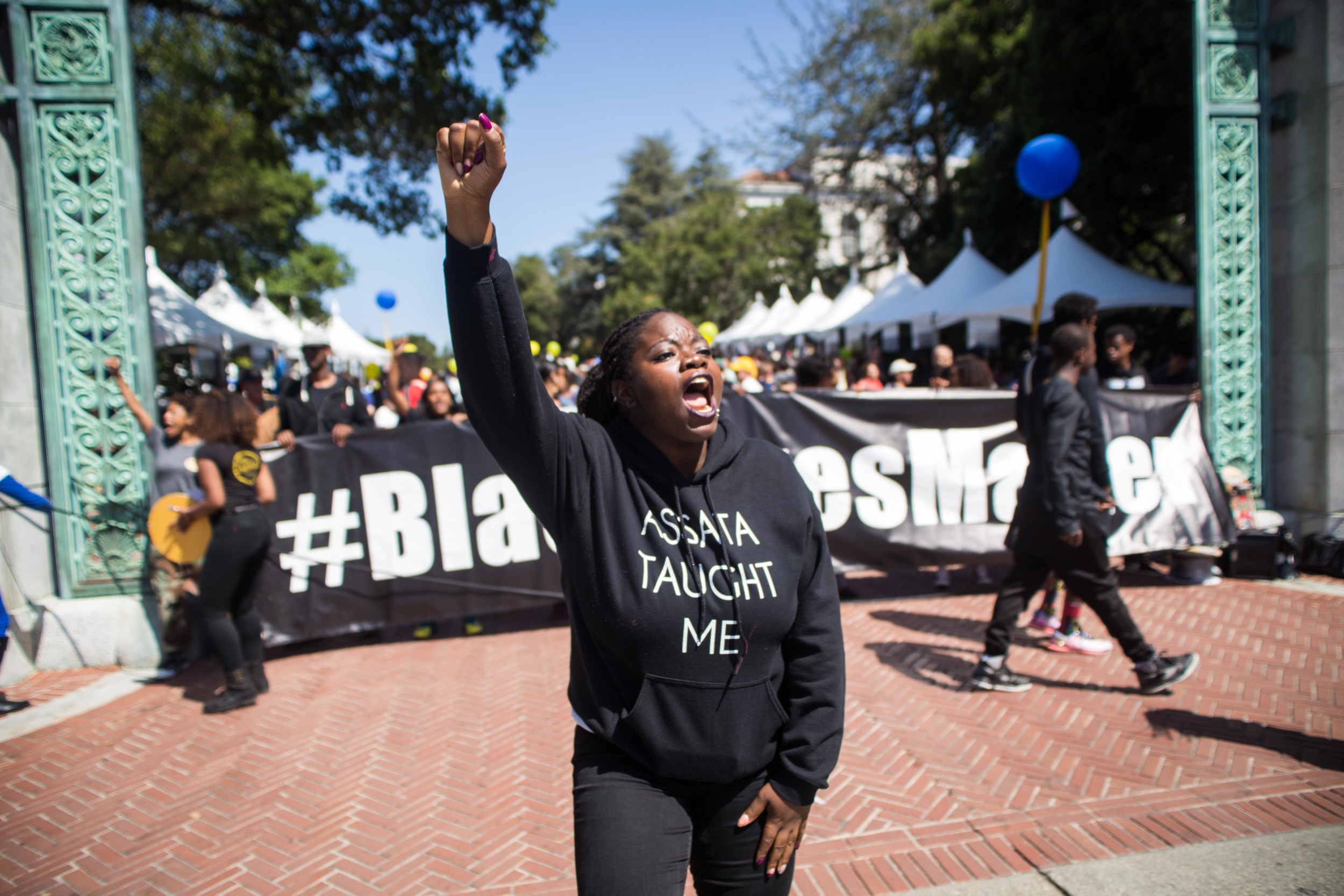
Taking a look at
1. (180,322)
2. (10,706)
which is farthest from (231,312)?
(10,706)

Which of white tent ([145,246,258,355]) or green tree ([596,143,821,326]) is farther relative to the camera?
green tree ([596,143,821,326])

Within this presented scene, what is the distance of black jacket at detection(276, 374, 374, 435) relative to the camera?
22.1 feet

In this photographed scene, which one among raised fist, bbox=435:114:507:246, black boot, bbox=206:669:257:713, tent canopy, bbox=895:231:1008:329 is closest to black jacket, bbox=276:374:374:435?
black boot, bbox=206:669:257:713

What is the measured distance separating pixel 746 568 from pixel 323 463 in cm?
515

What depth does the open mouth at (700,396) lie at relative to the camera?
1.87 m

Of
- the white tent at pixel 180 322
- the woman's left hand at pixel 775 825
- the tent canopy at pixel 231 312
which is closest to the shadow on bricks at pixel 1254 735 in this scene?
the woman's left hand at pixel 775 825

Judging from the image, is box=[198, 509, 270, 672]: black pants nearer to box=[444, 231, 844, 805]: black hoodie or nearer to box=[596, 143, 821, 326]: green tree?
box=[444, 231, 844, 805]: black hoodie

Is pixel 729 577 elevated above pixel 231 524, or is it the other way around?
pixel 729 577

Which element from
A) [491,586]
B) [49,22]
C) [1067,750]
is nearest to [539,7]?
[49,22]

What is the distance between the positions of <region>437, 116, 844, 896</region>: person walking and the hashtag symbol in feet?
15.5

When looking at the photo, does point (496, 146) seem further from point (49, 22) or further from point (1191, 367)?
point (1191, 367)

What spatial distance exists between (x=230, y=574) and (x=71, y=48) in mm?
4043

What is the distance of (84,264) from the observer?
→ 586 centimetres

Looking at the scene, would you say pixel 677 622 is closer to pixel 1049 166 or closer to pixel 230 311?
pixel 1049 166
